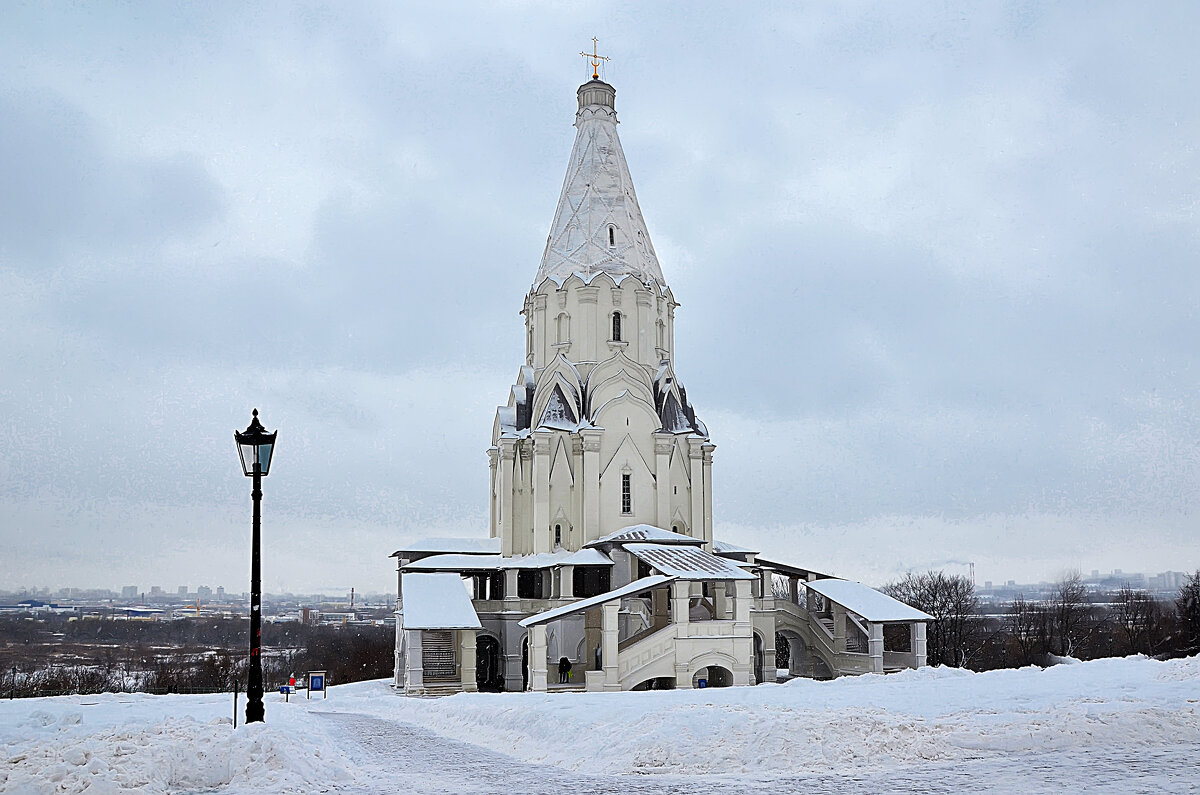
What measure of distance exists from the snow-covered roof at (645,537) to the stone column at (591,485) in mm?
1188

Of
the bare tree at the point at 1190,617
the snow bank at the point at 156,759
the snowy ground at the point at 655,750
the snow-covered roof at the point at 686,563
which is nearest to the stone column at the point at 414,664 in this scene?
the snow-covered roof at the point at 686,563

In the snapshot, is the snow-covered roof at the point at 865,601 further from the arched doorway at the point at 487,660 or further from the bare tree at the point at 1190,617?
the bare tree at the point at 1190,617

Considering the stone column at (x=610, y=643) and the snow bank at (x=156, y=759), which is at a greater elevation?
the snow bank at (x=156, y=759)

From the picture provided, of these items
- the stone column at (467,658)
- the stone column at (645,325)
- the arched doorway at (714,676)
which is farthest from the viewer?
the stone column at (645,325)

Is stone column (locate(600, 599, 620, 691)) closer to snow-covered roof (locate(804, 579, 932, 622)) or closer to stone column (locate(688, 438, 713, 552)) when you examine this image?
snow-covered roof (locate(804, 579, 932, 622))

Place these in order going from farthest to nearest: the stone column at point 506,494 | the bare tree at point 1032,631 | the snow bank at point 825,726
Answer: the bare tree at point 1032,631
the stone column at point 506,494
the snow bank at point 825,726

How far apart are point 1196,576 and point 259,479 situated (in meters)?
59.2

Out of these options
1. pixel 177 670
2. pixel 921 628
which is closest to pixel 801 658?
pixel 921 628

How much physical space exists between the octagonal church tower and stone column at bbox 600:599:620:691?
9443 mm

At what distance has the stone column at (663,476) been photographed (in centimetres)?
4434

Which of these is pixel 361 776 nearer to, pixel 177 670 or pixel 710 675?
pixel 710 675

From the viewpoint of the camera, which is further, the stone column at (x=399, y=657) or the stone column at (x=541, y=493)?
the stone column at (x=541, y=493)

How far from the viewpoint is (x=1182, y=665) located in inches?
915

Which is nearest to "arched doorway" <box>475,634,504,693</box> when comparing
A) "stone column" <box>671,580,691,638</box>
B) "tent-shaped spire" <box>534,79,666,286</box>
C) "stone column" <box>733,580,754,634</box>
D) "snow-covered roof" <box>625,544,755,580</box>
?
"snow-covered roof" <box>625,544,755,580</box>
